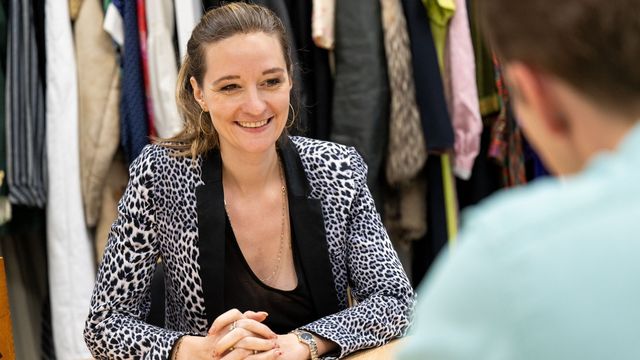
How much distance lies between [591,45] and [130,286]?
1.35m

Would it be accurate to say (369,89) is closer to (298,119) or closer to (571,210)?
(298,119)

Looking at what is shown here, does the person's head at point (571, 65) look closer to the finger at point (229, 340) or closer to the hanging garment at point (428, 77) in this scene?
the finger at point (229, 340)

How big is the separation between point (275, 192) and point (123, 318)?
439mm

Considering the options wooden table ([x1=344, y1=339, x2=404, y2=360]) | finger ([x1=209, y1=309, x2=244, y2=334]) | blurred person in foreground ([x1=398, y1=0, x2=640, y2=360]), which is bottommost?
wooden table ([x1=344, y1=339, x2=404, y2=360])

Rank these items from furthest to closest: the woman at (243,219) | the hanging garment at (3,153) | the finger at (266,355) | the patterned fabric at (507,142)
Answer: the patterned fabric at (507,142), the hanging garment at (3,153), the woman at (243,219), the finger at (266,355)

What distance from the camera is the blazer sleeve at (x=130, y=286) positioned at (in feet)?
5.92

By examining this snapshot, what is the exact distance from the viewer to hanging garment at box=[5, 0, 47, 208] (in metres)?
2.89

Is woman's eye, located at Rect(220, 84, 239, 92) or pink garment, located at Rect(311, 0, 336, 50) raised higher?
pink garment, located at Rect(311, 0, 336, 50)

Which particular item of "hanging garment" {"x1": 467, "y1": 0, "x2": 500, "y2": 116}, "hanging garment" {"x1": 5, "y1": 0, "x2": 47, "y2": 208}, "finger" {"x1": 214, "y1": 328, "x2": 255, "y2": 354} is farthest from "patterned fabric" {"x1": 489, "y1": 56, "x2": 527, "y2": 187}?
"finger" {"x1": 214, "y1": 328, "x2": 255, "y2": 354}

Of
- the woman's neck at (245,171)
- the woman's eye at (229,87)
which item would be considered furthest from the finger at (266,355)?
the woman's eye at (229,87)

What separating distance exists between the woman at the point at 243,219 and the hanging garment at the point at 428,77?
0.92 metres

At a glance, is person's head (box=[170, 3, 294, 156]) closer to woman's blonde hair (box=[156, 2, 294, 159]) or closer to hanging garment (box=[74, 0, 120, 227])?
woman's blonde hair (box=[156, 2, 294, 159])

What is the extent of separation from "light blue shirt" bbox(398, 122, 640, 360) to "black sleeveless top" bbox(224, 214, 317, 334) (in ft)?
4.12

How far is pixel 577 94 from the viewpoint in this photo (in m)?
0.76
